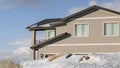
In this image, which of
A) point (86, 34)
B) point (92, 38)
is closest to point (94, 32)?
point (92, 38)

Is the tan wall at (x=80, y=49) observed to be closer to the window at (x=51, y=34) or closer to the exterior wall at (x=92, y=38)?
the exterior wall at (x=92, y=38)

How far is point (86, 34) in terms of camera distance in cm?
3791

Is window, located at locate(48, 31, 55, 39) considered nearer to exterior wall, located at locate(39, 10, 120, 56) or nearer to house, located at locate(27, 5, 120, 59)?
house, located at locate(27, 5, 120, 59)

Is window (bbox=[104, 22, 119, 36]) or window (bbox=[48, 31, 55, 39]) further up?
window (bbox=[104, 22, 119, 36])

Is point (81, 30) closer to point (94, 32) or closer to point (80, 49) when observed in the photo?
point (94, 32)

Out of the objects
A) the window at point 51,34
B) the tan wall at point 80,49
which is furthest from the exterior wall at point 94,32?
the window at point 51,34

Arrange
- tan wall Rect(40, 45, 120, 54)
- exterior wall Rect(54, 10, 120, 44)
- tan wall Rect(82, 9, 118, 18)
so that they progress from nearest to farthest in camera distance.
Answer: tan wall Rect(40, 45, 120, 54)
exterior wall Rect(54, 10, 120, 44)
tan wall Rect(82, 9, 118, 18)

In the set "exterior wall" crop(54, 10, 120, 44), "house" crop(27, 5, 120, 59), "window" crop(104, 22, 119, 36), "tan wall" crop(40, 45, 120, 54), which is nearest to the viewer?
"tan wall" crop(40, 45, 120, 54)

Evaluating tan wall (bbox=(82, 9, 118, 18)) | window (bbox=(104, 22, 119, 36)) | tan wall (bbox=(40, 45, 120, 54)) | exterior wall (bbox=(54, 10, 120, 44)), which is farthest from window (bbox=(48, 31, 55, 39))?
window (bbox=(104, 22, 119, 36))

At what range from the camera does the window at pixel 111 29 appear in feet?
120

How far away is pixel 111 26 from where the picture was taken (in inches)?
1446

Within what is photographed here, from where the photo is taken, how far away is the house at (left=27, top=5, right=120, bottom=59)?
36688mm

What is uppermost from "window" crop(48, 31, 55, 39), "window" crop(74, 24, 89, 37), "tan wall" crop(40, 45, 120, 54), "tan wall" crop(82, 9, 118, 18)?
"tan wall" crop(82, 9, 118, 18)

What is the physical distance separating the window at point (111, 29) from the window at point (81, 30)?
6.67 feet
